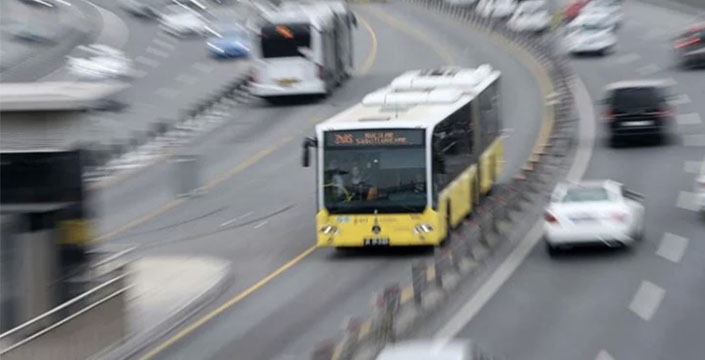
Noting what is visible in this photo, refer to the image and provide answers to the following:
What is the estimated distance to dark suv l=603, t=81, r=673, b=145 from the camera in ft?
144

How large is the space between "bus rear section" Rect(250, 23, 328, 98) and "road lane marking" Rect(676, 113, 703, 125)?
41.0 feet

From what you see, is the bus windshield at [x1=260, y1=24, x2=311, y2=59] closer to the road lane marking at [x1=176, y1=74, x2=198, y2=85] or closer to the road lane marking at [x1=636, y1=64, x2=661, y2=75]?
the road lane marking at [x1=176, y1=74, x2=198, y2=85]

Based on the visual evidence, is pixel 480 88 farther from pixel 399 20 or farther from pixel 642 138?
pixel 399 20

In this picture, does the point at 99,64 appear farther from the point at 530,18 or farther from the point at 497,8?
the point at 497,8

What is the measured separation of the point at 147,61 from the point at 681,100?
2452 cm

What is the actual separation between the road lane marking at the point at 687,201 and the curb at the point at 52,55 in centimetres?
2773

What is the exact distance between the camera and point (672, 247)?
2972 cm

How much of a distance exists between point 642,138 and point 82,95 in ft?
81.9

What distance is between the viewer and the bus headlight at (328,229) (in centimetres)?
2994

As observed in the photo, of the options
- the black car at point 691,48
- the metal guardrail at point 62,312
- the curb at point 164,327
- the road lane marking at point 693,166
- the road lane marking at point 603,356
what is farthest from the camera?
A: the black car at point 691,48

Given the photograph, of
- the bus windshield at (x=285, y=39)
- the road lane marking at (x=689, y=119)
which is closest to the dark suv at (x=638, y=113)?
the road lane marking at (x=689, y=119)

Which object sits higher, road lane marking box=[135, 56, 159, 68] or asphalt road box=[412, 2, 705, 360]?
road lane marking box=[135, 56, 159, 68]

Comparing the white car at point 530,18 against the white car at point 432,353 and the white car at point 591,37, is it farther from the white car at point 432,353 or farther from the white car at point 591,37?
the white car at point 432,353

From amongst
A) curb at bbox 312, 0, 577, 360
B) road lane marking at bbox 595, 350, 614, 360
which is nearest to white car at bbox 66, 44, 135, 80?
curb at bbox 312, 0, 577, 360
